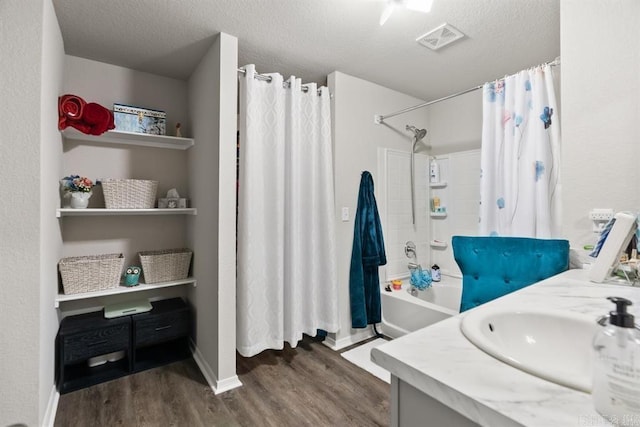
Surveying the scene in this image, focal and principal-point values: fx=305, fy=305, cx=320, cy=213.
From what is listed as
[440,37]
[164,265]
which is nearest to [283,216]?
[164,265]

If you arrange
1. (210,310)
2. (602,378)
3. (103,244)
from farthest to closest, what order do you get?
(103,244), (210,310), (602,378)

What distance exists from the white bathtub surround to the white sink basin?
1395mm

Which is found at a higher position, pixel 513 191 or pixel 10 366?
pixel 513 191

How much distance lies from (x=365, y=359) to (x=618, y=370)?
6.94 feet

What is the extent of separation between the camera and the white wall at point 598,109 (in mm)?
1346

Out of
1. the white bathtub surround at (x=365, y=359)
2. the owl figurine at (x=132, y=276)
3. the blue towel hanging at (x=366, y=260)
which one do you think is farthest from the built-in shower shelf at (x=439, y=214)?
the owl figurine at (x=132, y=276)

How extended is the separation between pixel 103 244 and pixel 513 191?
119 inches

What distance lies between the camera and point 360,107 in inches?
109

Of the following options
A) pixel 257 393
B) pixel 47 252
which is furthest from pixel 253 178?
pixel 257 393

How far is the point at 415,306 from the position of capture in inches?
100.0

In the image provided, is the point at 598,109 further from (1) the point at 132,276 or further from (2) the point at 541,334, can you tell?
(1) the point at 132,276

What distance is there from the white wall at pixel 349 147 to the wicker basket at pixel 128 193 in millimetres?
1476

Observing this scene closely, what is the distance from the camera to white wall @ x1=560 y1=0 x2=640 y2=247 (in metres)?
1.35

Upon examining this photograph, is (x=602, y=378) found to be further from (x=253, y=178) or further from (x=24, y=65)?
(x=24, y=65)
